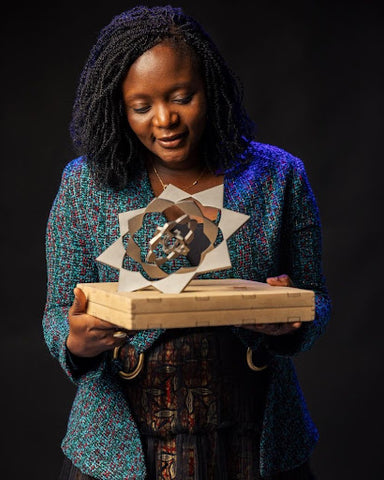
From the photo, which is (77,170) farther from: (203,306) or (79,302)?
(203,306)

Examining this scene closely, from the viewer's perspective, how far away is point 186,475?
149 centimetres

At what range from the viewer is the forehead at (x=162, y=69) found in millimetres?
1502

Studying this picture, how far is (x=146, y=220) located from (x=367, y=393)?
1.68m

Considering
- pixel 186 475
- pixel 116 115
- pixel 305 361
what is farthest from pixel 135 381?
pixel 305 361

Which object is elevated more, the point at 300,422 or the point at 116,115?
the point at 116,115

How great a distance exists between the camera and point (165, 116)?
150 cm

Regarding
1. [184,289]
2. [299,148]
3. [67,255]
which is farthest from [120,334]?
[299,148]

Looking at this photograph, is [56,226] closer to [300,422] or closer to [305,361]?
[300,422]

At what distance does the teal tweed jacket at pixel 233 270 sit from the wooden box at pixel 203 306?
186 mm

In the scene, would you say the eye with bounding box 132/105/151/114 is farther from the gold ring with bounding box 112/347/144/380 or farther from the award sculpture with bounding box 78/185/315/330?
the gold ring with bounding box 112/347/144/380

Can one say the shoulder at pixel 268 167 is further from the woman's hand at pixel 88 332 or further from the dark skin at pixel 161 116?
the woman's hand at pixel 88 332

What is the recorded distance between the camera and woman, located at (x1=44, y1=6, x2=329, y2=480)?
1.51m

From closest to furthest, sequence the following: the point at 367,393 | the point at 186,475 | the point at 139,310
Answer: the point at 139,310 → the point at 186,475 → the point at 367,393

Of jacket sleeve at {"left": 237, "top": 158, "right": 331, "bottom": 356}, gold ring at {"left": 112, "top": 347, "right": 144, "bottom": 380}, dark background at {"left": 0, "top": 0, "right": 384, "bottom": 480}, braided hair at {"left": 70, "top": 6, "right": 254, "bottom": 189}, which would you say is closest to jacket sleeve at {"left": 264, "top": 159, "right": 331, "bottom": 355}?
jacket sleeve at {"left": 237, "top": 158, "right": 331, "bottom": 356}
